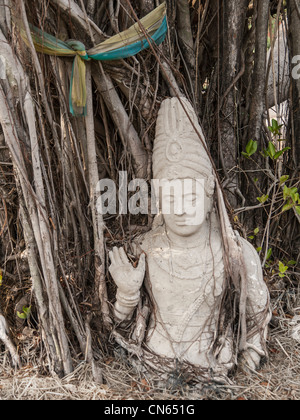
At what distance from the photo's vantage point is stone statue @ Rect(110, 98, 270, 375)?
2.00 meters

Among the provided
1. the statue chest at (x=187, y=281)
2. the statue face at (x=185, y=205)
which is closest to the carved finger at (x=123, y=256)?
the statue chest at (x=187, y=281)

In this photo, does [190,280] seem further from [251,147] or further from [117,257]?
[251,147]

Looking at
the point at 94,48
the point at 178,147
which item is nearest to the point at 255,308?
the point at 178,147

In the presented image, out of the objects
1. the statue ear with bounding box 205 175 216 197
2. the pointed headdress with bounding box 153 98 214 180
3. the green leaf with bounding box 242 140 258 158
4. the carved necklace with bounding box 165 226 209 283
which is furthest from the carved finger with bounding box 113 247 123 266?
the green leaf with bounding box 242 140 258 158

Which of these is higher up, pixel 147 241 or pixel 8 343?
pixel 147 241

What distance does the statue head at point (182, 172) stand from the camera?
1976mm

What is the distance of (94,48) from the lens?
6.40 ft

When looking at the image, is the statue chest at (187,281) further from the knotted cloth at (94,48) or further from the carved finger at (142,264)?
the knotted cloth at (94,48)

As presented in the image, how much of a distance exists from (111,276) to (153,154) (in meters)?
0.62

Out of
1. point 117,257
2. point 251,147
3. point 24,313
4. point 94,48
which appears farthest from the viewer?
point 251,147

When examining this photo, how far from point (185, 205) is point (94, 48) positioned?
31.5 inches

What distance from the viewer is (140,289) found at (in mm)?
2125

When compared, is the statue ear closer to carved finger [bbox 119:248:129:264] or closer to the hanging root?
carved finger [bbox 119:248:129:264]

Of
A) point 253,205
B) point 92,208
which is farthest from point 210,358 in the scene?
point 253,205
